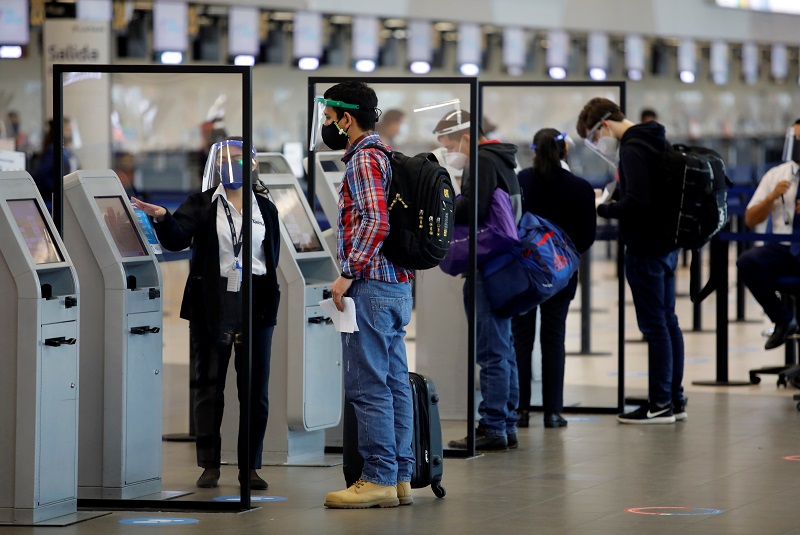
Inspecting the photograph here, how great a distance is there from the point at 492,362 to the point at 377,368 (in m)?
1.75

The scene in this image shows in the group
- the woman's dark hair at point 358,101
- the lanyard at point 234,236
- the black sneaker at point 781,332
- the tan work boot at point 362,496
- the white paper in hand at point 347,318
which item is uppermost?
the woman's dark hair at point 358,101

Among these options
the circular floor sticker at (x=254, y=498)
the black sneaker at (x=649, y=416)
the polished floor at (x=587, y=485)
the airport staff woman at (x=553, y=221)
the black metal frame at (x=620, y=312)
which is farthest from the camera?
the black metal frame at (x=620, y=312)

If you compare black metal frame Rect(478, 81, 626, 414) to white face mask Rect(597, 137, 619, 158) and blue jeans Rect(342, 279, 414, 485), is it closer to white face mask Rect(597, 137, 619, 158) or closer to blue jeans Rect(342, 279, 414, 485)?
white face mask Rect(597, 137, 619, 158)

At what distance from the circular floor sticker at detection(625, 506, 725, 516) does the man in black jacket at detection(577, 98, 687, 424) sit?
236 cm

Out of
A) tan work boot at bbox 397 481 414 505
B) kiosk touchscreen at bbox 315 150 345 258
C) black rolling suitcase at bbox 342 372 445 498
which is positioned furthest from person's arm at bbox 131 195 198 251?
kiosk touchscreen at bbox 315 150 345 258

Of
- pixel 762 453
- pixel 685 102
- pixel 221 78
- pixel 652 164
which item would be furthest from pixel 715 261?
pixel 685 102

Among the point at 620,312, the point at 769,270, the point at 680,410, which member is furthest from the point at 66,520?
the point at 769,270

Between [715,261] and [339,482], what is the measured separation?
13.1 feet

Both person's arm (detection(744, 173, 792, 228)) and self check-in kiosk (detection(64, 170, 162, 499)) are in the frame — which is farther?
person's arm (detection(744, 173, 792, 228))

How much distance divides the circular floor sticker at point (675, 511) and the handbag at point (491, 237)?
1819 mm

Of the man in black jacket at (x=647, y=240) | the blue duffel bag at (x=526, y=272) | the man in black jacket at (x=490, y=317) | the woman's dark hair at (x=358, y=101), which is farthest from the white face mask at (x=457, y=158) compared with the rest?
the woman's dark hair at (x=358, y=101)

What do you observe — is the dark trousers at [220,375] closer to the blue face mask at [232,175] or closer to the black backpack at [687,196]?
the blue face mask at [232,175]

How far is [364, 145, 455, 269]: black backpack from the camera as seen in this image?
534cm

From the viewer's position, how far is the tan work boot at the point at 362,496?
18.0 feet
